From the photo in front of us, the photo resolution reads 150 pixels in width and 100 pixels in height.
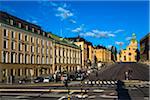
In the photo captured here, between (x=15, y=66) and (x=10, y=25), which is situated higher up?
(x=10, y=25)

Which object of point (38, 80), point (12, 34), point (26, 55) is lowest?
point (38, 80)

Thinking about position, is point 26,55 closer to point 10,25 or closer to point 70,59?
point 10,25

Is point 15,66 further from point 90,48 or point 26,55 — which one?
point 90,48

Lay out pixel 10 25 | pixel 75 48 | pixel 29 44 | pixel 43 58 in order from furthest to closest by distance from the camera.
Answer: pixel 75 48 < pixel 43 58 < pixel 29 44 < pixel 10 25

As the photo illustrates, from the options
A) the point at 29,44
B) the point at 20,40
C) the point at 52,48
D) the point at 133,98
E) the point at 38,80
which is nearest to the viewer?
the point at 133,98

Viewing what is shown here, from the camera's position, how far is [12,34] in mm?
74875

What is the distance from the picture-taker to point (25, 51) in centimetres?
8206

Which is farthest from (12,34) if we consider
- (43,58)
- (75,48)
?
(75,48)

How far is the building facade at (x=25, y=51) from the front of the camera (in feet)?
233

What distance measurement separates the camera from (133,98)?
102ft

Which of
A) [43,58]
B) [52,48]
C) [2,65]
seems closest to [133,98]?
[2,65]

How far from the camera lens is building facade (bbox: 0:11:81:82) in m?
70.9

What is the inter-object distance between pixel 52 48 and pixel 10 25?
33.7m

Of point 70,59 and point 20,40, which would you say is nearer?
point 20,40
